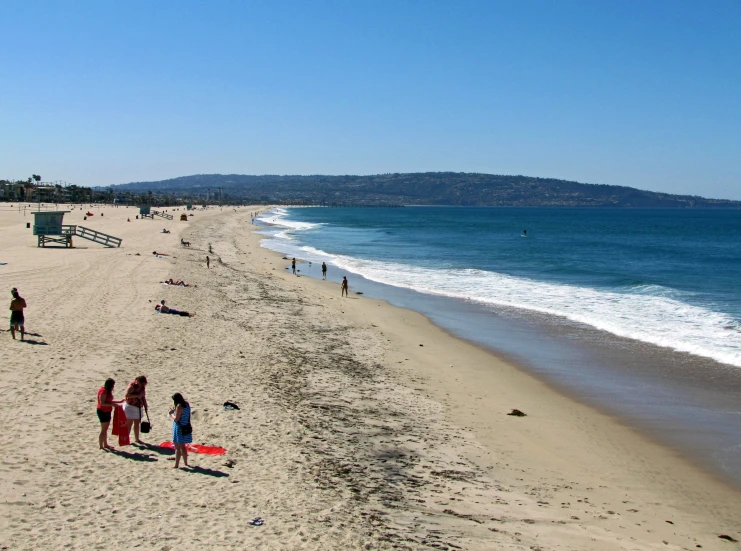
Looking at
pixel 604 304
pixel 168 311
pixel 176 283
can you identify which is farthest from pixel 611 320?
pixel 176 283

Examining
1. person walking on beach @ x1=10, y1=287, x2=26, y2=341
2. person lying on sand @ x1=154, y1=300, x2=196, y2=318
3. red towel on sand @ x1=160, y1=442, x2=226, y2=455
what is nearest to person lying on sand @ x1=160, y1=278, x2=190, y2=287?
person lying on sand @ x1=154, y1=300, x2=196, y2=318

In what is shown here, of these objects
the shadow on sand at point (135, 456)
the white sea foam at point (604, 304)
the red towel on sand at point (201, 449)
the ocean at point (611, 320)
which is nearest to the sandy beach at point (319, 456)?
the shadow on sand at point (135, 456)

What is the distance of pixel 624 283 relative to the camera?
3519 centimetres

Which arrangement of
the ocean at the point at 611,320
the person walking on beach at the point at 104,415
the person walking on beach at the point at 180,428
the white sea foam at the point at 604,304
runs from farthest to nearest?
the white sea foam at the point at 604,304 < the ocean at the point at 611,320 < the person walking on beach at the point at 104,415 < the person walking on beach at the point at 180,428

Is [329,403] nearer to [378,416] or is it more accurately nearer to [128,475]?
[378,416]

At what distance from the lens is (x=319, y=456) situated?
10125 millimetres

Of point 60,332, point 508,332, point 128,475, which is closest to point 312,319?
point 508,332

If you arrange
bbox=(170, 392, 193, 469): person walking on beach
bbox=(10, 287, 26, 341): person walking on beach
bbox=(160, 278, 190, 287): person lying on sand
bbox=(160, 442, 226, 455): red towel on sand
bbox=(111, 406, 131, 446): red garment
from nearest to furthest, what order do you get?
bbox=(170, 392, 193, 469): person walking on beach < bbox=(111, 406, 131, 446): red garment < bbox=(160, 442, 226, 455): red towel on sand < bbox=(10, 287, 26, 341): person walking on beach < bbox=(160, 278, 190, 287): person lying on sand

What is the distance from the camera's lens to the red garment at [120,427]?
32.1ft

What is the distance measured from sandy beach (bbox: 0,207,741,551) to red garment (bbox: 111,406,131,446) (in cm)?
25

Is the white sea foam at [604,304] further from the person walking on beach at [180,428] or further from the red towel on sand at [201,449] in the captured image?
the person walking on beach at [180,428]

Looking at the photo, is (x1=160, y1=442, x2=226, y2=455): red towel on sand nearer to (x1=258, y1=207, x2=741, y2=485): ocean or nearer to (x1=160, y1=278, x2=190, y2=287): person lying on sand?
Answer: (x1=258, y1=207, x2=741, y2=485): ocean

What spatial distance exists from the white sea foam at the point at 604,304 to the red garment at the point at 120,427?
15.4 m

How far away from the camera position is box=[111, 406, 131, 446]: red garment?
Result: 9.77m
